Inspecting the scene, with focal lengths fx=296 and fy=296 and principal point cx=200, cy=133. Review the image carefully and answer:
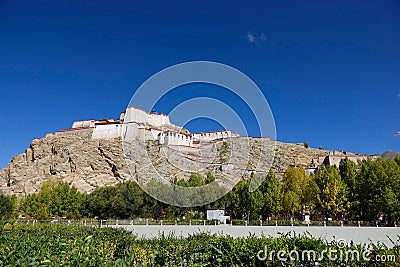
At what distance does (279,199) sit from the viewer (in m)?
44.6

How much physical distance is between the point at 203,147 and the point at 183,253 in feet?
258

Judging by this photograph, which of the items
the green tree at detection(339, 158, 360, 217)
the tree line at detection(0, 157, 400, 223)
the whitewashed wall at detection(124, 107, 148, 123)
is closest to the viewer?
the tree line at detection(0, 157, 400, 223)

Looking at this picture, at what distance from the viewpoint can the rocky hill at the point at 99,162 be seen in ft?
251

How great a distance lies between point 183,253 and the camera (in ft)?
20.2

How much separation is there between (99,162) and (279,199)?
5717cm

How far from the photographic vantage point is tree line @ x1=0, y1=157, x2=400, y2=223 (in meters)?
38.3

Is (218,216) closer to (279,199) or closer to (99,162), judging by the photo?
(279,199)

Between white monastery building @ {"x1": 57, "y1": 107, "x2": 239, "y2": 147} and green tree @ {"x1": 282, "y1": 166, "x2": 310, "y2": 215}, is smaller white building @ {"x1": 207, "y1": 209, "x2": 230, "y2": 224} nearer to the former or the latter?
green tree @ {"x1": 282, "y1": 166, "x2": 310, "y2": 215}

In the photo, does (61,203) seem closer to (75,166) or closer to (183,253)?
(75,166)

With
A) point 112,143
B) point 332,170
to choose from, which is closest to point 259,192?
Answer: point 332,170

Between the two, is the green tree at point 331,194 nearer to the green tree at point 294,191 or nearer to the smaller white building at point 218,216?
the green tree at point 294,191

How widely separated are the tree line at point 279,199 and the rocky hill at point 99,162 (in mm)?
17263

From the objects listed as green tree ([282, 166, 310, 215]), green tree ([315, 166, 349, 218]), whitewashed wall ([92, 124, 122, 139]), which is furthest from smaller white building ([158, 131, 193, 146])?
green tree ([315, 166, 349, 218])

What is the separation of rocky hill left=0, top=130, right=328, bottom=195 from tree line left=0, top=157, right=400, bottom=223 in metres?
17.3
